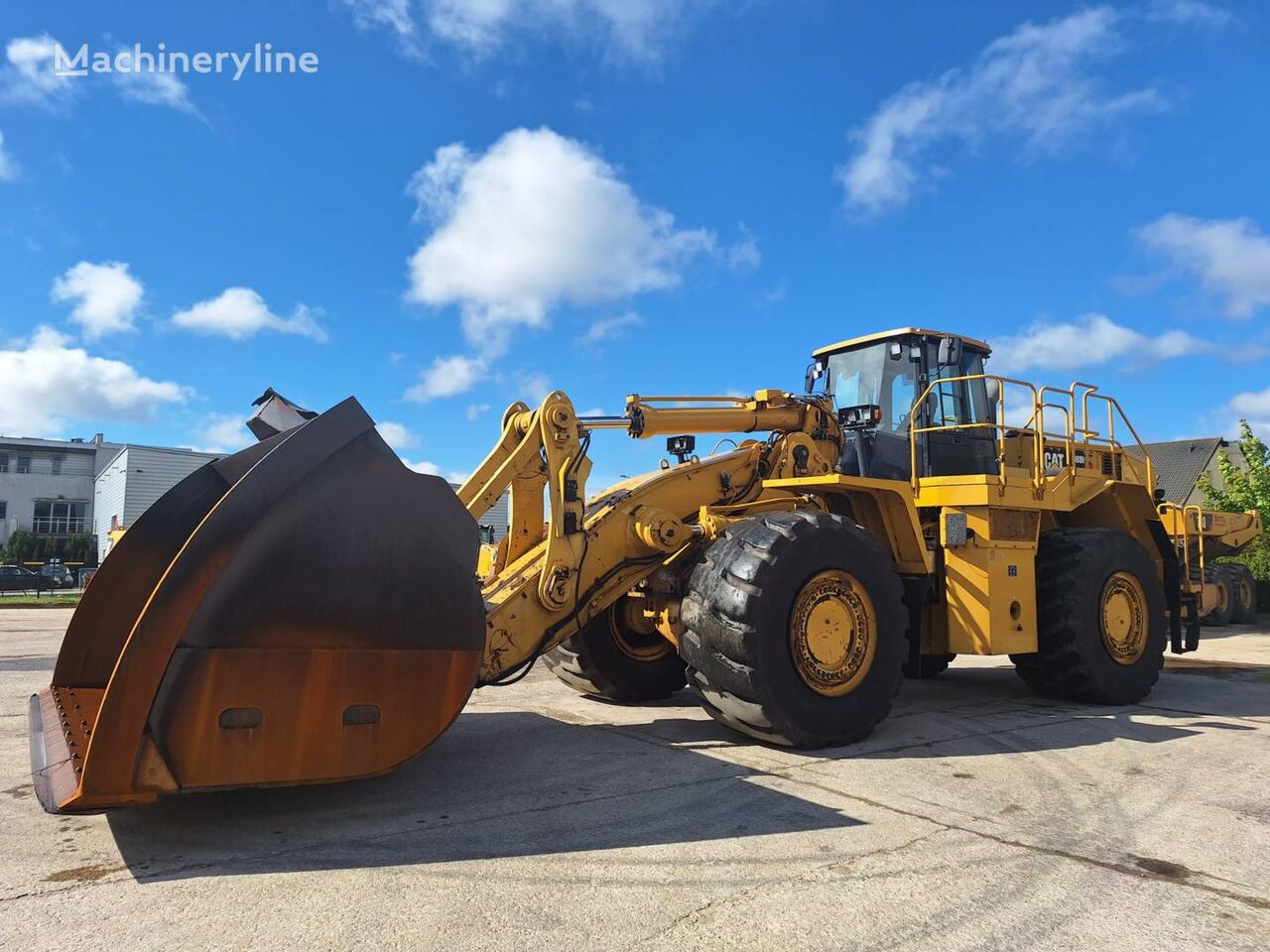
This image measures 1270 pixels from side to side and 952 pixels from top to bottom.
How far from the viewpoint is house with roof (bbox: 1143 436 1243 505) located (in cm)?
3809

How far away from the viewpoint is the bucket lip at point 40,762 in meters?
Result: 3.58

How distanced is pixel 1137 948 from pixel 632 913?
5.77 ft

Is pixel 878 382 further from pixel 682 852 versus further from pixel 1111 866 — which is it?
pixel 682 852

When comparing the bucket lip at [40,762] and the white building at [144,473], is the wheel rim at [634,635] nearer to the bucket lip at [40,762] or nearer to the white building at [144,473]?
the bucket lip at [40,762]

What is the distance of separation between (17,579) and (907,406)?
34884 mm

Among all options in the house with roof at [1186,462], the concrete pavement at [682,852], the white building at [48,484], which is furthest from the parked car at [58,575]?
the house with roof at [1186,462]

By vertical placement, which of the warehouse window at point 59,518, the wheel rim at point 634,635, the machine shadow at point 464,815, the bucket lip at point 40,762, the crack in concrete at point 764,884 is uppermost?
the warehouse window at point 59,518

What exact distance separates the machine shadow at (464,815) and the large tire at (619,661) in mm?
2009

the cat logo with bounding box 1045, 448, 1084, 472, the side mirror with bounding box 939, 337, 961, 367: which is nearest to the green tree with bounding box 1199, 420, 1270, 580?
the cat logo with bounding box 1045, 448, 1084, 472

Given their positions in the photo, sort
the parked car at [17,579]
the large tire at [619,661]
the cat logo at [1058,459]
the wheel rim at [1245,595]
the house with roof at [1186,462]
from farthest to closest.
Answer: the house with roof at [1186,462]
the parked car at [17,579]
the wheel rim at [1245,595]
the cat logo at [1058,459]
the large tire at [619,661]

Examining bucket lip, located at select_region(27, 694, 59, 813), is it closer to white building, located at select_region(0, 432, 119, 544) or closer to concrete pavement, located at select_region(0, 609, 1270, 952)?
concrete pavement, located at select_region(0, 609, 1270, 952)

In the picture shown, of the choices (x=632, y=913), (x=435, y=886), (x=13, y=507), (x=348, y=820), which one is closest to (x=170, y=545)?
(x=348, y=820)

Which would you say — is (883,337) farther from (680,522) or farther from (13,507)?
(13,507)

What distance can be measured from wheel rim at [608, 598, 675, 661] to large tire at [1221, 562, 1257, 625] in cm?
1667
